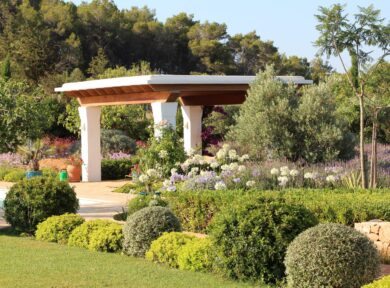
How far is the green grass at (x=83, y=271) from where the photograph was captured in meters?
8.00

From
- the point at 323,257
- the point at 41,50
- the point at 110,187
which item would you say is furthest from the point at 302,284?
the point at 41,50

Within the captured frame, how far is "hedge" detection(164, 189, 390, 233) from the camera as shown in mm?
10211

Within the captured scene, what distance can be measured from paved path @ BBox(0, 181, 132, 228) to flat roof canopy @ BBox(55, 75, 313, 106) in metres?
2.55

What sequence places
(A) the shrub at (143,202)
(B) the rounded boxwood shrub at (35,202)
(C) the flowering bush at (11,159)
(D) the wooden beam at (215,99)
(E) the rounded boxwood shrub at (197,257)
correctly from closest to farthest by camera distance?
(E) the rounded boxwood shrub at (197,257), (B) the rounded boxwood shrub at (35,202), (A) the shrub at (143,202), (D) the wooden beam at (215,99), (C) the flowering bush at (11,159)

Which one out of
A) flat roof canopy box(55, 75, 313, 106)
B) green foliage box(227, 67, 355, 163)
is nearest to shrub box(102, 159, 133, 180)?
flat roof canopy box(55, 75, 313, 106)

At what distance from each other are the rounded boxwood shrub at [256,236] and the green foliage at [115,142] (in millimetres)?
20129

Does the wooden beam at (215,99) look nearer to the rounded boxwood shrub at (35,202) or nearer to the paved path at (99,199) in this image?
the paved path at (99,199)

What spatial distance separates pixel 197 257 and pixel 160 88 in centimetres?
1103

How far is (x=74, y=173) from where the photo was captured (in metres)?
23.9

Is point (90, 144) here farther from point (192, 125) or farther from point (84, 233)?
point (84, 233)

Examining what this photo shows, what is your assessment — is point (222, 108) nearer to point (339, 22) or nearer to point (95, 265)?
point (339, 22)

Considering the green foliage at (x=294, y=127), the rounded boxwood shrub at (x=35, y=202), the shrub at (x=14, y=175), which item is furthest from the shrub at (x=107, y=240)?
the shrub at (x=14, y=175)

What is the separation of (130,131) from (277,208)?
23.6m

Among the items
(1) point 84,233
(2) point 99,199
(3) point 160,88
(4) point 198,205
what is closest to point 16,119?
(2) point 99,199
